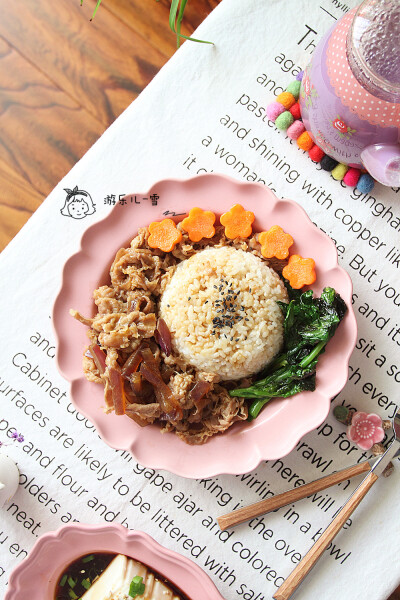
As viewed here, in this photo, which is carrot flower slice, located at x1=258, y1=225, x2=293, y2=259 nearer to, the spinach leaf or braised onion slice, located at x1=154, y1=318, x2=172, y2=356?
the spinach leaf

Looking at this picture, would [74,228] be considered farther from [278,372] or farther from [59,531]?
[59,531]

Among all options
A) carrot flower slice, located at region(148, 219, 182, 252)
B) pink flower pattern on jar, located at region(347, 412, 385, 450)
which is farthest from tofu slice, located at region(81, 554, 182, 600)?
carrot flower slice, located at region(148, 219, 182, 252)

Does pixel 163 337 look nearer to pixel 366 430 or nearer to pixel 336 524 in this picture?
pixel 366 430

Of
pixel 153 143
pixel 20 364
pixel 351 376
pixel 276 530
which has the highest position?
pixel 153 143

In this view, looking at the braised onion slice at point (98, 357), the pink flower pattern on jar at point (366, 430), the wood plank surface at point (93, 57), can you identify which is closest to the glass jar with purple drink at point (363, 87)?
the wood plank surface at point (93, 57)

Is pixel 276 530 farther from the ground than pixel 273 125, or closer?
closer

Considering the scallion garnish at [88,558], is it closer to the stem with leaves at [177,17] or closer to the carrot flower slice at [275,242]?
the carrot flower slice at [275,242]

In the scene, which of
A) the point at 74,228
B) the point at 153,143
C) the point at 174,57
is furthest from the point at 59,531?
the point at 174,57
